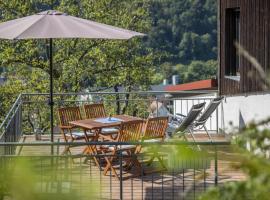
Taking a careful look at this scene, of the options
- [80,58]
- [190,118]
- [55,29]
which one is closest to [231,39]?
[190,118]

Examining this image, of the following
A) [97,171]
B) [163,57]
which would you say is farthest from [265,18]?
[163,57]

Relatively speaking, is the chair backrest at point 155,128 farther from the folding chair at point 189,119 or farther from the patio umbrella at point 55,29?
the patio umbrella at point 55,29

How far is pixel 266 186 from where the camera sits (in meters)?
1.70

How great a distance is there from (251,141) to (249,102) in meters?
9.27

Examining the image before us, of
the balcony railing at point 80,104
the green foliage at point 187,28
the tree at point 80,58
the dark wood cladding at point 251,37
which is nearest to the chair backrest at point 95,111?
the balcony railing at point 80,104

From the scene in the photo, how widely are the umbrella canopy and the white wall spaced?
2.15 meters

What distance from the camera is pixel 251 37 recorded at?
11.1 meters

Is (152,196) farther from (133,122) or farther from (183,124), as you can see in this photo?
(183,124)

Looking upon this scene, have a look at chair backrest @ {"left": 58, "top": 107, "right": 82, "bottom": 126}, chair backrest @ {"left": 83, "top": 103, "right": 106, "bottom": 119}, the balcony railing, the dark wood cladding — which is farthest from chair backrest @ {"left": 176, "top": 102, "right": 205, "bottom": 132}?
the balcony railing

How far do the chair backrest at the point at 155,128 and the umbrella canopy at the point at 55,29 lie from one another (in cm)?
127

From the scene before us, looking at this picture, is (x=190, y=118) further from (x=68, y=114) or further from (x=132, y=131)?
(x=68, y=114)

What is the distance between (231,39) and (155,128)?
14.6ft

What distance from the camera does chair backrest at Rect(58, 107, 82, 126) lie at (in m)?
10.7

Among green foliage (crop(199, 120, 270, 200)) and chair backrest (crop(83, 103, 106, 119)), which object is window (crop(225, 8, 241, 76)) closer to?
chair backrest (crop(83, 103, 106, 119))
